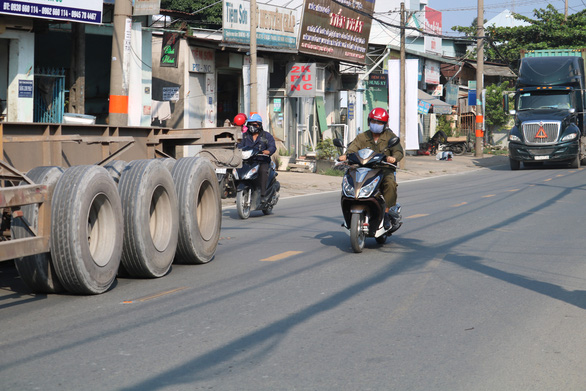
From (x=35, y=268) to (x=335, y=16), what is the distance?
2637 centimetres

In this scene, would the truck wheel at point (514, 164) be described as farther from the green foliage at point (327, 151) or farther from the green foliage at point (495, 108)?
the green foliage at point (495, 108)

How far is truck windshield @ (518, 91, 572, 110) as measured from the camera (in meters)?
30.9

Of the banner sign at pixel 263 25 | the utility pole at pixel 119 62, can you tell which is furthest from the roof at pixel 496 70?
the utility pole at pixel 119 62

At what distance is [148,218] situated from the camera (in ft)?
24.7

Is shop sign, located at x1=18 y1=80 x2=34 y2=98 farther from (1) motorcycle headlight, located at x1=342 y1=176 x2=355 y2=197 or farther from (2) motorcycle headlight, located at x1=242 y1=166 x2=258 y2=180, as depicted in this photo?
(1) motorcycle headlight, located at x1=342 y1=176 x2=355 y2=197

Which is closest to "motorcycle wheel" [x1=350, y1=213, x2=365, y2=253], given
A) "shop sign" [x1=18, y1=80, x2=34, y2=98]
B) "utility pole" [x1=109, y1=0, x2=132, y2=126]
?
A: "utility pole" [x1=109, y1=0, x2=132, y2=126]

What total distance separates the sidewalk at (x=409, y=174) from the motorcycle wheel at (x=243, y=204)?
315 centimetres

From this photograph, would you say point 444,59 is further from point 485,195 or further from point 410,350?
point 410,350

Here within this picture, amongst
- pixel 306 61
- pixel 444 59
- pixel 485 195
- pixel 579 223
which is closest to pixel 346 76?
pixel 306 61

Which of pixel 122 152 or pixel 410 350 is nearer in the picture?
pixel 410 350

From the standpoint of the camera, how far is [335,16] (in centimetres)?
3127

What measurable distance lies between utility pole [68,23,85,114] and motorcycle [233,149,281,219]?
802cm

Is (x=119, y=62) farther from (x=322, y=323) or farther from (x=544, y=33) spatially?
(x=544, y=33)

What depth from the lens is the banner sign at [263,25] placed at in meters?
24.4
